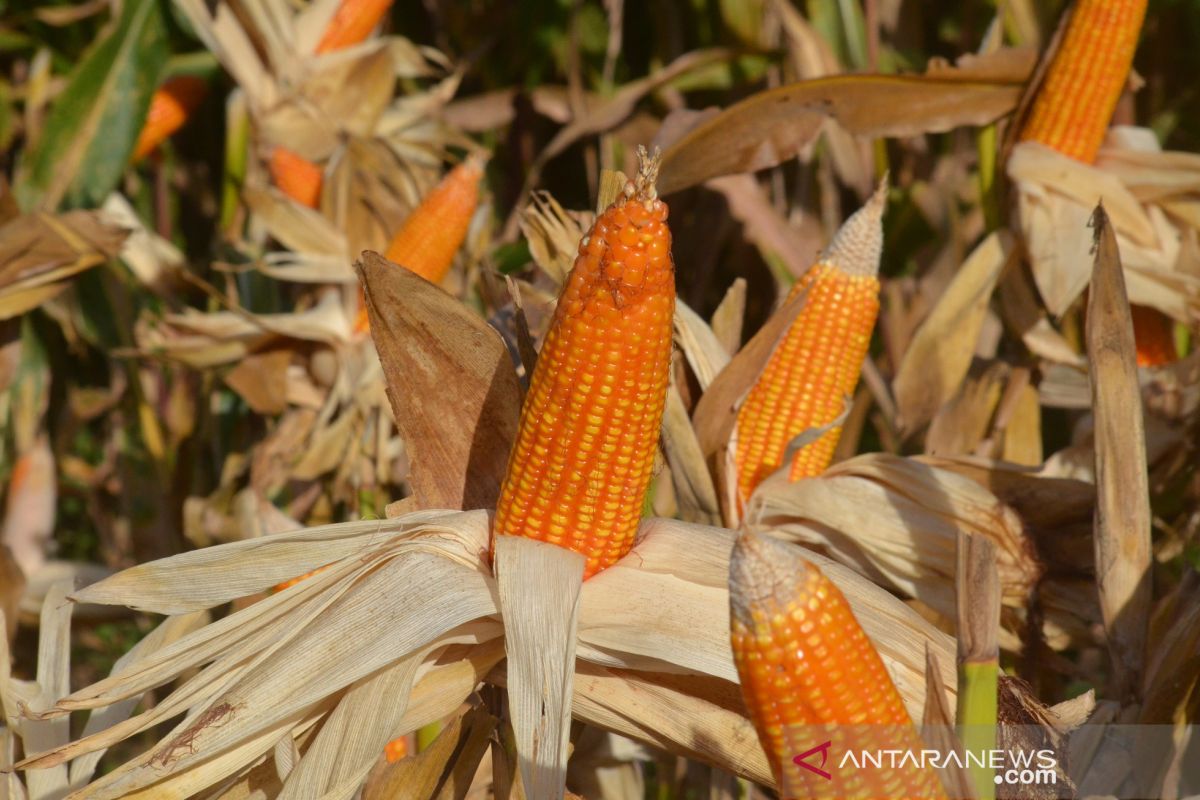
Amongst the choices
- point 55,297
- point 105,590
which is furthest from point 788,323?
point 55,297

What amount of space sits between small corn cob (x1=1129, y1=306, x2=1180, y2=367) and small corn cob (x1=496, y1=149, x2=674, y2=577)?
5.55ft

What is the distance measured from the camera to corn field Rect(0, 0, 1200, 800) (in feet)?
4.33

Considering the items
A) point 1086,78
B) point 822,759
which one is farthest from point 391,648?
point 1086,78

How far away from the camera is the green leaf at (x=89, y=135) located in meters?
3.14

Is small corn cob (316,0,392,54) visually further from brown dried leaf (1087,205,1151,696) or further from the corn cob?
brown dried leaf (1087,205,1151,696)

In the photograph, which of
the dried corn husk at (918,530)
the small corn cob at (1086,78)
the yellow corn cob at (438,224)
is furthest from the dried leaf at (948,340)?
the yellow corn cob at (438,224)

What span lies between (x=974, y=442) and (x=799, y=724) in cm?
166

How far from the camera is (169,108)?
140 inches

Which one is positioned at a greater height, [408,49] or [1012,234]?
[408,49]

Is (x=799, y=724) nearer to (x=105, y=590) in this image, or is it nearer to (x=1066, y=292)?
(x=105, y=590)

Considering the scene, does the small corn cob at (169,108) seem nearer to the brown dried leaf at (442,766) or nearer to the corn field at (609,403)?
the corn field at (609,403)

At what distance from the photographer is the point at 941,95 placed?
250 centimetres

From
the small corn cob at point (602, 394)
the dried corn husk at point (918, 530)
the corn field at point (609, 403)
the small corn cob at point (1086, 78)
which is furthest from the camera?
the small corn cob at point (1086, 78)

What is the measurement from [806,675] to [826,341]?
1005 millimetres
